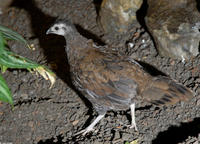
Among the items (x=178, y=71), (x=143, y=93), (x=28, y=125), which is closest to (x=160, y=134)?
(x=143, y=93)

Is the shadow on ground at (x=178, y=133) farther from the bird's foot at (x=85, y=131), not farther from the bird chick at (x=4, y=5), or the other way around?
the bird chick at (x=4, y=5)

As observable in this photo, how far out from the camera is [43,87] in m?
4.39

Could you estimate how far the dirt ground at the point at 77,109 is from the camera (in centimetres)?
319

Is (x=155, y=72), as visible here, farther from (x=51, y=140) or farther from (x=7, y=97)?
(x=7, y=97)

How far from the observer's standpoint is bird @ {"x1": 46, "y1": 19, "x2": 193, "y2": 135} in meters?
2.96

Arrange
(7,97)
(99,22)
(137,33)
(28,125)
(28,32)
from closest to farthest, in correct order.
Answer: (7,97), (28,125), (137,33), (99,22), (28,32)

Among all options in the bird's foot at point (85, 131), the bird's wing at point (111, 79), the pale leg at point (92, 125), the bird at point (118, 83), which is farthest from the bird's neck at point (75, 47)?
the bird's foot at point (85, 131)

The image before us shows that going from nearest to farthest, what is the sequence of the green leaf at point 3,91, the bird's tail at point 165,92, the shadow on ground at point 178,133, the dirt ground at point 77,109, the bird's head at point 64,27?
the green leaf at point 3,91 < the bird's tail at point 165,92 < the shadow on ground at point 178,133 < the dirt ground at point 77,109 < the bird's head at point 64,27

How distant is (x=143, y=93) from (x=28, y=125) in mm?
2002

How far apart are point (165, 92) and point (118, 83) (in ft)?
2.03

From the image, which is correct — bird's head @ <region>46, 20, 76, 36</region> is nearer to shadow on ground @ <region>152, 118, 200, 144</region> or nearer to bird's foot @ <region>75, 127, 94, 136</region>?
bird's foot @ <region>75, 127, 94, 136</region>

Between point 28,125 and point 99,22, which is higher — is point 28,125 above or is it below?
below

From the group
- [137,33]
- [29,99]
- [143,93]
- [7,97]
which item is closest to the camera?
[7,97]

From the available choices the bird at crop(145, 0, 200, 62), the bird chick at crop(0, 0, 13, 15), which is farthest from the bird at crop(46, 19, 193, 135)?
the bird chick at crop(0, 0, 13, 15)
